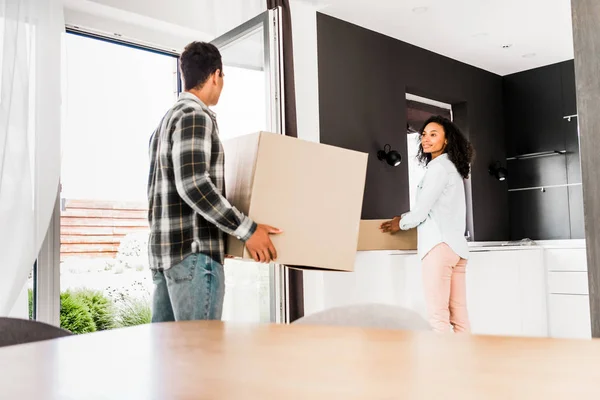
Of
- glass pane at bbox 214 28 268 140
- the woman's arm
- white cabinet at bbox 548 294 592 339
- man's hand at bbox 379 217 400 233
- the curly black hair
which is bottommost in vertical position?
white cabinet at bbox 548 294 592 339

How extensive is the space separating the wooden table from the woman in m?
2.26

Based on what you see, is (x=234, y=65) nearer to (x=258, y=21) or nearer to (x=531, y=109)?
(x=258, y=21)

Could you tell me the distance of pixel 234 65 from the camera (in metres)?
3.38

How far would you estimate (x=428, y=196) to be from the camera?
123 inches

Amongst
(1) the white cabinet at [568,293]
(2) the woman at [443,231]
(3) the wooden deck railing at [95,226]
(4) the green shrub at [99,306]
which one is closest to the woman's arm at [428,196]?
(2) the woman at [443,231]

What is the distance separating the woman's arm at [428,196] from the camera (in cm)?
310

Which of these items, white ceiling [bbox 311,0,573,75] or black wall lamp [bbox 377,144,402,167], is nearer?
white ceiling [bbox 311,0,573,75]

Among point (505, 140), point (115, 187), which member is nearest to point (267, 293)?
point (115, 187)

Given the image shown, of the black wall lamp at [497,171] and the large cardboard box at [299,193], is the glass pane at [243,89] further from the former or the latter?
the black wall lamp at [497,171]

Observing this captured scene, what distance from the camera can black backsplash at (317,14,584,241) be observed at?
432cm

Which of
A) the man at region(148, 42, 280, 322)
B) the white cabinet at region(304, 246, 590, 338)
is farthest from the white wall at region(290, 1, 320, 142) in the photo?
the man at region(148, 42, 280, 322)

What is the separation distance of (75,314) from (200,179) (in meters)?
3.72

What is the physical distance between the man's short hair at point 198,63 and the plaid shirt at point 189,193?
0.27 ft

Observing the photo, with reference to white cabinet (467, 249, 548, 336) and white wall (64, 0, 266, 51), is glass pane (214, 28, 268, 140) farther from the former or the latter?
white cabinet (467, 249, 548, 336)
